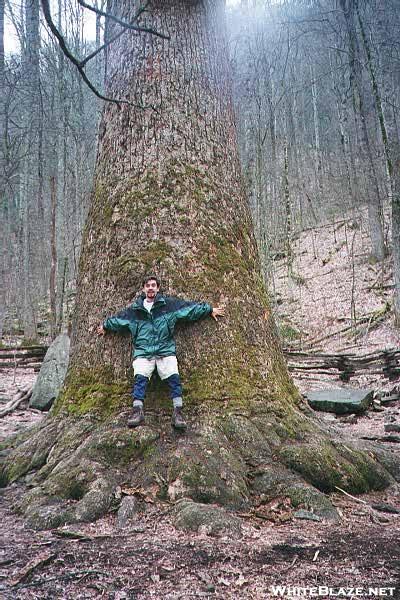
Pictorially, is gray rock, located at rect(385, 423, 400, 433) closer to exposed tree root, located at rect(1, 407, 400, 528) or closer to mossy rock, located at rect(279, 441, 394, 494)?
exposed tree root, located at rect(1, 407, 400, 528)

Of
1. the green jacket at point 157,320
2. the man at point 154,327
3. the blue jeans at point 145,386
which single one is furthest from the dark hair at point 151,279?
the blue jeans at point 145,386

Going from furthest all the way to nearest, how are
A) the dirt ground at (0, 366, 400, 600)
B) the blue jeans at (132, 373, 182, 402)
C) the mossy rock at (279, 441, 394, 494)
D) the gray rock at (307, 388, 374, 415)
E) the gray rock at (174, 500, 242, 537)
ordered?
the gray rock at (307, 388, 374, 415)
the blue jeans at (132, 373, 182, 402)
the mossy rock at (279, 441, 394, 494)
the gray rock at (174, 500, 242, 537)
the dirt ground at (0, 366, 400, 600)

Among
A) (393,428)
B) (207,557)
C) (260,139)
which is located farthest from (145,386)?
(260,139)

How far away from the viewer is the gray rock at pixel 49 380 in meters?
7.42

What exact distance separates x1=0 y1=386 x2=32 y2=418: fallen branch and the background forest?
13.9 feet

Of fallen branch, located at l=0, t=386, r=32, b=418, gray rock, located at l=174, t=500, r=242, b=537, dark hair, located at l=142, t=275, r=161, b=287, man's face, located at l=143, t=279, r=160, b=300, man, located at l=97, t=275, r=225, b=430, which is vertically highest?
dark hair, located at l=142, t=275, r=161, b=287

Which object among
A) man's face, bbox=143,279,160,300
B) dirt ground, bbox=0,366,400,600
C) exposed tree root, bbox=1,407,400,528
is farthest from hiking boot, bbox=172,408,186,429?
man's face, bbox=143,279,160,300

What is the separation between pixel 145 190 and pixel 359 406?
459 cm

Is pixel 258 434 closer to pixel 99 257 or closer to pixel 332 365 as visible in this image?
pixel 99 257

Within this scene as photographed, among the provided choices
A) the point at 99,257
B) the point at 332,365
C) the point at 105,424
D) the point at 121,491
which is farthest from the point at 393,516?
the point at 332,365

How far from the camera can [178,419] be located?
10.9ft

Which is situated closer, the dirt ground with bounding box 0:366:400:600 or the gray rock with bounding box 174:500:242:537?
the dirt ground with bounding box 0:366:400:600

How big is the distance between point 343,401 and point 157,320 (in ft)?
13.7

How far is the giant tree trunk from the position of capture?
3.11 m
